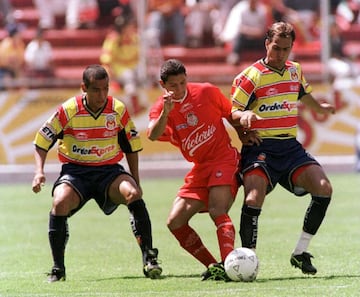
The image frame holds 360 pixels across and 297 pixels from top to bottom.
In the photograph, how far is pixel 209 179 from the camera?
913 cm

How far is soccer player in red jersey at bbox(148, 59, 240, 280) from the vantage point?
9.02 meters

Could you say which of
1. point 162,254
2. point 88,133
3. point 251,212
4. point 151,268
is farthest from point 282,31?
point 162,254

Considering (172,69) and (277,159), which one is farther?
(277,159)

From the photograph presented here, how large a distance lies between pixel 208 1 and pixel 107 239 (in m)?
13.3

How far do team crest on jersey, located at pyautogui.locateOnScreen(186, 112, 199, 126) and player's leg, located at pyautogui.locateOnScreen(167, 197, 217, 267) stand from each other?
0.65 m

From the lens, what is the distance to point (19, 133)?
2091cm

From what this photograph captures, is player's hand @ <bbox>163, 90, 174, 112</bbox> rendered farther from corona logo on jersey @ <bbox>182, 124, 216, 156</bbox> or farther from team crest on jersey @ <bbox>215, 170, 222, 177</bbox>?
team crest on jersey @ <bbox>215, 170, 222, 177</bbox>

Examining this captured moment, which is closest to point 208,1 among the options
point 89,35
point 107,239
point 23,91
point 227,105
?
point 89,35

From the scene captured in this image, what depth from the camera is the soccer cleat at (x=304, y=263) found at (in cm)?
882

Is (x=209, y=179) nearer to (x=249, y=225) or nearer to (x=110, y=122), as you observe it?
(x=249, y=225)

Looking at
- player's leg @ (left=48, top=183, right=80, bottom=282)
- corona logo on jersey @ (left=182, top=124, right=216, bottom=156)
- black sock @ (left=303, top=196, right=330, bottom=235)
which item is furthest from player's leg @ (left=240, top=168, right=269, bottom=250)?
player's leg @ (left=48, top=183, right=80, bottom=282)

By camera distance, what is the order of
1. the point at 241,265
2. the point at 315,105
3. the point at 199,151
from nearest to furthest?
the point at 241,265 → the point at 199,151 → the point at 315,105

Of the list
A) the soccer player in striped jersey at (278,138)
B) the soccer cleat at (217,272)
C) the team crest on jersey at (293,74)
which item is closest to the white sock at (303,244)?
the soccer player in striped jersey at (278,138)

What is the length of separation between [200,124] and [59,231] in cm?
150
